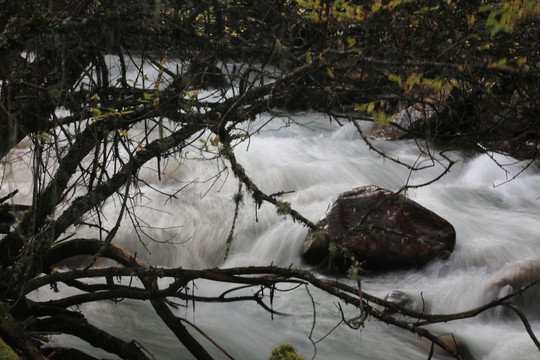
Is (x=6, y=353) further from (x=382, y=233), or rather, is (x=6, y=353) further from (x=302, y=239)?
(x=302, y=239)

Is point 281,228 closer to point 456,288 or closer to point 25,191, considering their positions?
point 456,288

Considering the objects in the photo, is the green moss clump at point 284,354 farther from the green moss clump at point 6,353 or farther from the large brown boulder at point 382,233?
the large brown boulder at point 382,233

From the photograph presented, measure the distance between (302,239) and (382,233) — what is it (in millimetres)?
945

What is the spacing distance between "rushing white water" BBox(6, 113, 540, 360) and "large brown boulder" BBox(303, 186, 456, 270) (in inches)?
6.0

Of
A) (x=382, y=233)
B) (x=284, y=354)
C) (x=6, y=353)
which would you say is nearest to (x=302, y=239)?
(x=382, y=233)

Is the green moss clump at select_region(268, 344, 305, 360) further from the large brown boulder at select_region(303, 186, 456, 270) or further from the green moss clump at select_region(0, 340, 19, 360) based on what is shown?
the large brown boulder at select_region(303, 186, 456, 270)

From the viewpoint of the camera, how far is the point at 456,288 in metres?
5.70

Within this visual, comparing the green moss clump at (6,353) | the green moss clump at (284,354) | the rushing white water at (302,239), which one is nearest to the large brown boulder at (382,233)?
the rushing white water at (302,239)

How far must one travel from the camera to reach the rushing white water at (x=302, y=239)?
4.63m

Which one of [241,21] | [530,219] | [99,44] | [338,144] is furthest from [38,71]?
[338,144]

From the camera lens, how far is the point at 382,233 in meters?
6.05

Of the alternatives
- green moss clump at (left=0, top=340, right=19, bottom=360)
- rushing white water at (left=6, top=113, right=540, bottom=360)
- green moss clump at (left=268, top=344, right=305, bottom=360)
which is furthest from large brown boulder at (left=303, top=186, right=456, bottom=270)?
green moss clump at (left=0, top=340, right=19, bottom=360)

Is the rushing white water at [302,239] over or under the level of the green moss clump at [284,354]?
over

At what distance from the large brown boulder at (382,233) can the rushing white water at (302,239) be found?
0.15 meters
